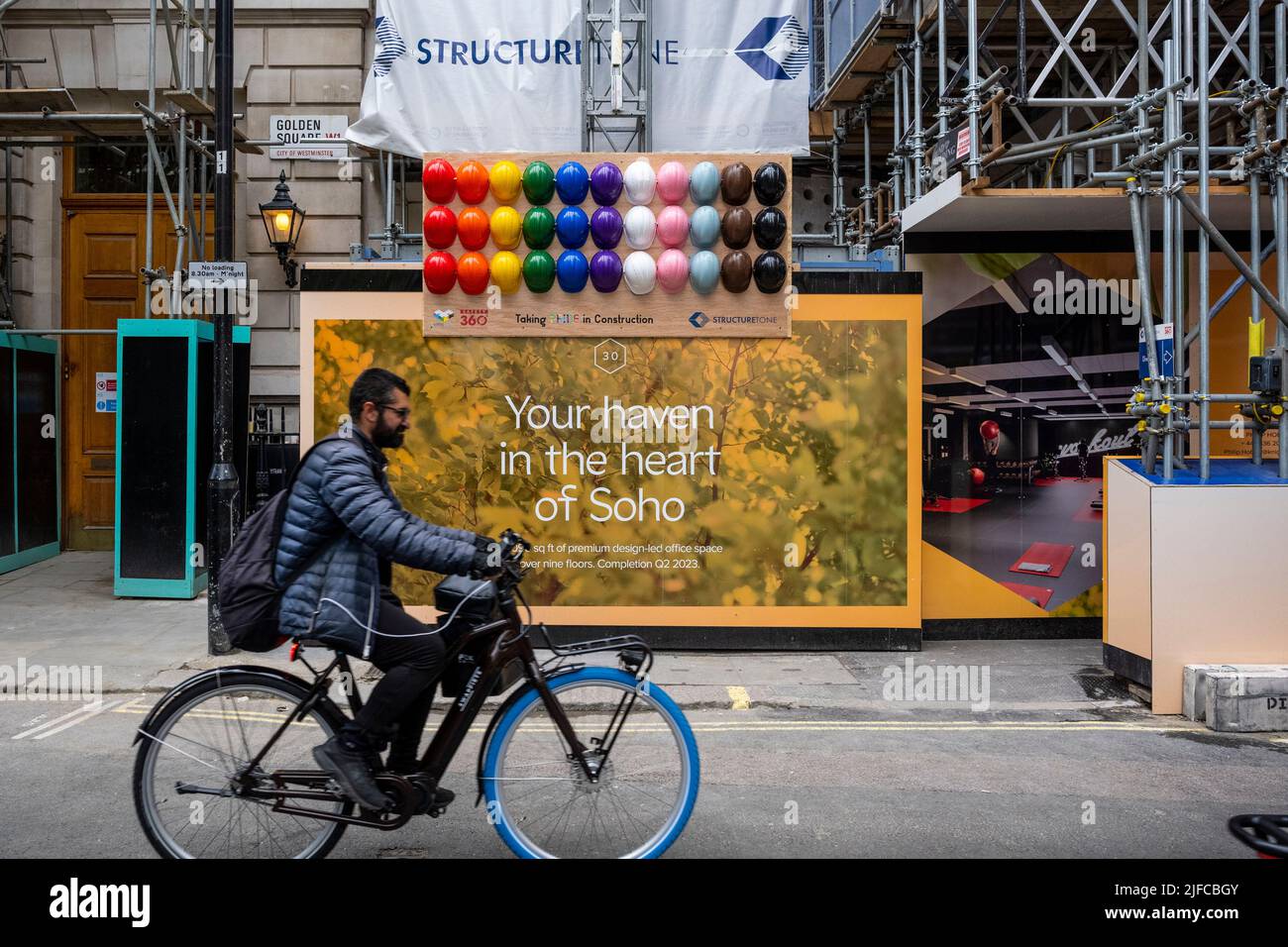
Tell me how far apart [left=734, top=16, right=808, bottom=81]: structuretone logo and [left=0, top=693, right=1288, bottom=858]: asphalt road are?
7055 mm

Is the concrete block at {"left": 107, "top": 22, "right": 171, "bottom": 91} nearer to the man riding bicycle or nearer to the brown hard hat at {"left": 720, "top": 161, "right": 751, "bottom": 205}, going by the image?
the brown hard hat at {"left": 720, "top": 161, "right": 751, "bottom": 205}

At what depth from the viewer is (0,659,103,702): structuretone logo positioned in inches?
301

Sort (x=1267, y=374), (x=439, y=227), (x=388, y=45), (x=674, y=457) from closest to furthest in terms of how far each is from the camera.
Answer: (x=1267, y=374)
(x=439, y=227)
(x=674, y=457)
(x=388, y=45)

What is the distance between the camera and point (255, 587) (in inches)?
164

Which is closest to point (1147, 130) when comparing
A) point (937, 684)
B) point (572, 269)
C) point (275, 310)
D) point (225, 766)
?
point (937, 684)

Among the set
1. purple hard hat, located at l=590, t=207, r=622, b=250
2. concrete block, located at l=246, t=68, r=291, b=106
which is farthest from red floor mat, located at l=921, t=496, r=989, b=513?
concrete block, located at l=246, t=68, r=291, b=106

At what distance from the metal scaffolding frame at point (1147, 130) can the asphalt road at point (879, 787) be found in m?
2.28

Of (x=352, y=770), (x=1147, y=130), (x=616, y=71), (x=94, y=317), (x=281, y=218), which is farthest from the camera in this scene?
(x=94, y=317)

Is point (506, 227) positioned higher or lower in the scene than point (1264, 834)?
higher

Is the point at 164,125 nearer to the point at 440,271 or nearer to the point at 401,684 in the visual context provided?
the point at 440,271

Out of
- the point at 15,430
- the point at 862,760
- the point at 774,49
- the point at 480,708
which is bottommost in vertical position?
the point at 862,760

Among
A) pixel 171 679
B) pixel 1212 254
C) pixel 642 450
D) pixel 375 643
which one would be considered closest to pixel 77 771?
pixel 171 679

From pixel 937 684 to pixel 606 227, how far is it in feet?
14.6

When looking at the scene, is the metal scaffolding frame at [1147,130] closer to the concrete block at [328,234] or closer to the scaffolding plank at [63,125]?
the concrete block at [328,234]
